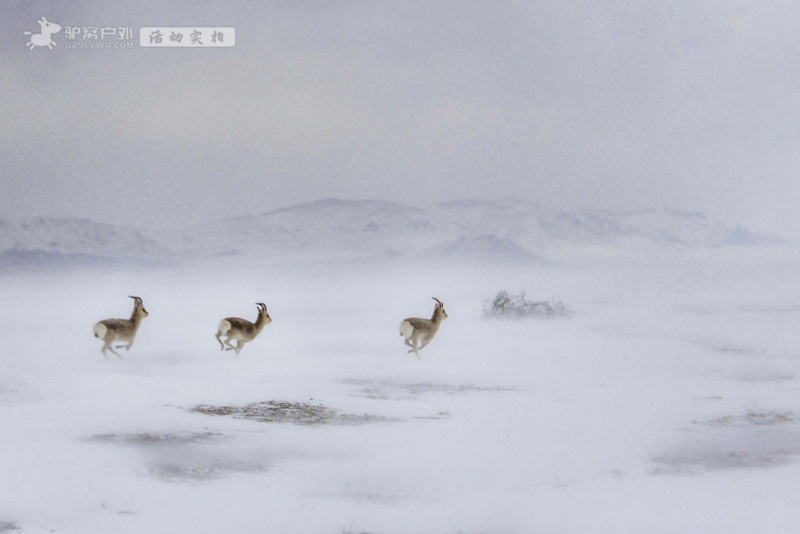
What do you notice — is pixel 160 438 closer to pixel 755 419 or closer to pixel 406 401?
pixel 406 401

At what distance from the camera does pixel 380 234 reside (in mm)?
7621

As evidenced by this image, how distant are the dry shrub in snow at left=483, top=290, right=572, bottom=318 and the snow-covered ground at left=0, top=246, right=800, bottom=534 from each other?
0.11 m

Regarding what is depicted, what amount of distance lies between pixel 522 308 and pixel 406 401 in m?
1.81

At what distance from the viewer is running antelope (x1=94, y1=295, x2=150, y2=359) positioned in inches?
229

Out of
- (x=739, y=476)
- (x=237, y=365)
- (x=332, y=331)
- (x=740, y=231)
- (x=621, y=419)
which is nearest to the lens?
(x=739, y=476)

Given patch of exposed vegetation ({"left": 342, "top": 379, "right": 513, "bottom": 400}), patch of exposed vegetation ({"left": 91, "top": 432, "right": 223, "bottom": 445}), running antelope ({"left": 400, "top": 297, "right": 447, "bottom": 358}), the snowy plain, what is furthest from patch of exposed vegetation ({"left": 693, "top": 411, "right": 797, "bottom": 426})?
patch of exposed vegetation ({"left": 91, "top": 432, "right": 223, "bottom": 445})

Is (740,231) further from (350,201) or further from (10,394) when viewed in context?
(10,394)

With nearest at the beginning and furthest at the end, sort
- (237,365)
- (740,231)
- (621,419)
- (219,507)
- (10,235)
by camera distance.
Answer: (219,507) < (621,419) < (237,365) < (740,231) < (10,235)

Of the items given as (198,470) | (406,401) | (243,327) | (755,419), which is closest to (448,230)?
(243,327)

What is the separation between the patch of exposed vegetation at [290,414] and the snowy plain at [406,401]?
0.08 feet

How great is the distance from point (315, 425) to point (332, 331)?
1731mm

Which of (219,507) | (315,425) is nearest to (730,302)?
(315,425)

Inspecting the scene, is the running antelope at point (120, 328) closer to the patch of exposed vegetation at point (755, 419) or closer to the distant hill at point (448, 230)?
the distant hill at point (448, 230)

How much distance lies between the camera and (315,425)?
16.0ft
